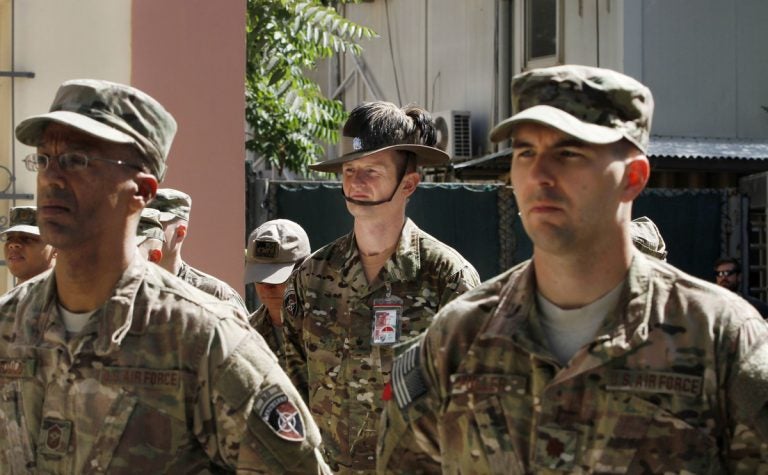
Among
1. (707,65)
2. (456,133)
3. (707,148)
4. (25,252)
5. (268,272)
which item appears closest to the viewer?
(25,252)

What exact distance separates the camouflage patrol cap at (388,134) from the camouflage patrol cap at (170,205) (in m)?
0.83

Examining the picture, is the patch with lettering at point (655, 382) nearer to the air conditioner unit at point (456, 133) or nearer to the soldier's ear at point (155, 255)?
the soldier's ear at point (155, 255)

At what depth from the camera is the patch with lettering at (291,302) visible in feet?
18.8

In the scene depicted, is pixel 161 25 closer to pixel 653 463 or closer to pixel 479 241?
pixel 479 241

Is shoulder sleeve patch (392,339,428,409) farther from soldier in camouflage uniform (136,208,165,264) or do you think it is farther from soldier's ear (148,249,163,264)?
soldier's ear (148,249,163,264)

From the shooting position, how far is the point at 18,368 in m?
3.42

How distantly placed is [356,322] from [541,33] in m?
12.5

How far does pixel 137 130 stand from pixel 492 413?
1.27 metres

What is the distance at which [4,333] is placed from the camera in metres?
3.51

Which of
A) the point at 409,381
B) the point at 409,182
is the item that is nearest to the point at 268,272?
the point at 409,182

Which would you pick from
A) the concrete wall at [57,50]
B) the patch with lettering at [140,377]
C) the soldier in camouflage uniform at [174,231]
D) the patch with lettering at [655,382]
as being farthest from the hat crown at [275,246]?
the patch with lettering at [655,382]

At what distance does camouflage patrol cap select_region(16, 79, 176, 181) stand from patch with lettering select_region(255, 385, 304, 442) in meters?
0.72

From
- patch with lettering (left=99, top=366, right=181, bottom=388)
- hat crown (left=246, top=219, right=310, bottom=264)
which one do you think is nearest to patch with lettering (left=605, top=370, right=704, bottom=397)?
patch with lettering (left=99, top=366, right=181, bottom=388)

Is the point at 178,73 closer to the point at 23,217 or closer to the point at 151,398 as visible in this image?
the point at 23,217
